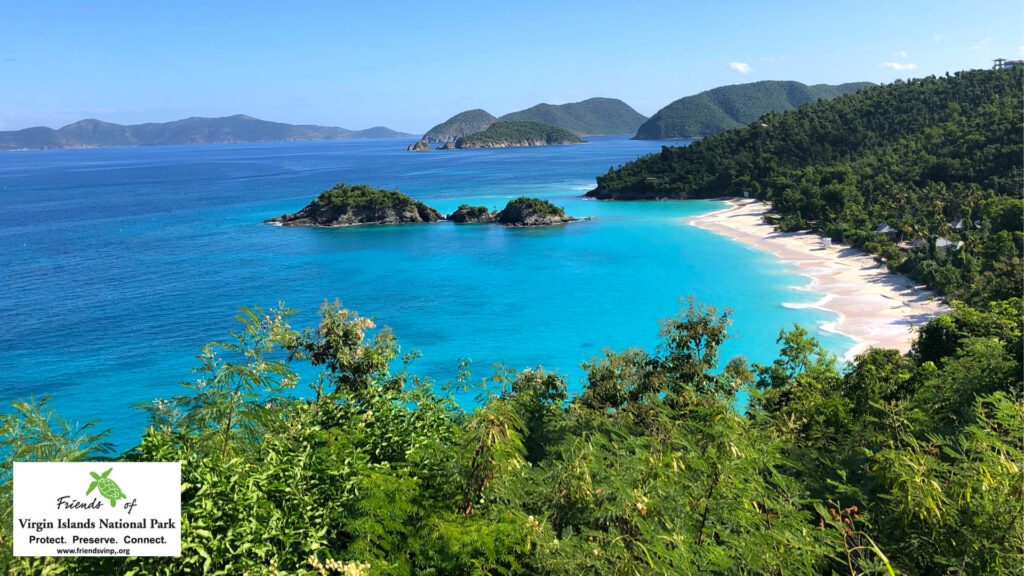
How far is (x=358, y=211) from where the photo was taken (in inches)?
3268

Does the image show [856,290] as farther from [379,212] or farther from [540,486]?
[379,212]

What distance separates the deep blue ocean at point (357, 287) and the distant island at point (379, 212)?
3.34 metres

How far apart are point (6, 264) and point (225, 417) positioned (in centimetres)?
6583

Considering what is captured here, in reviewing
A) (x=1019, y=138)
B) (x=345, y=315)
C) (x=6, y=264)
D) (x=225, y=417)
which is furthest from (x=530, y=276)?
(x=1019, y=138)

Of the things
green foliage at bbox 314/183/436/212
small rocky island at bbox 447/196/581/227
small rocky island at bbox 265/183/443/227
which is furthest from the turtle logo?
green foliage at bbox 314/183/436/212

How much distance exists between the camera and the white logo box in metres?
5.27

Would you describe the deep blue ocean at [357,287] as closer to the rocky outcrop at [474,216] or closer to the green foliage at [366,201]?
the rocky outcrop at [474,216]

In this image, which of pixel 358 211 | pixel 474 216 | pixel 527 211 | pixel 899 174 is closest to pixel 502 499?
pixel 527 211

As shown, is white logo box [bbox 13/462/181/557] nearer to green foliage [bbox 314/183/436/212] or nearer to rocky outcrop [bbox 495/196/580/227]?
rocky outcrop [bbox 495/196/580/227]

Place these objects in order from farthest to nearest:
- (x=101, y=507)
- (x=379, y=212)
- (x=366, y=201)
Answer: (x=379, y=212) → (x=366, y=201) → (x=101, y=507)

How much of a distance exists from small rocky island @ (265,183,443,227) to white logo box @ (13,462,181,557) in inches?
3069

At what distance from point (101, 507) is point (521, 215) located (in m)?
72.9

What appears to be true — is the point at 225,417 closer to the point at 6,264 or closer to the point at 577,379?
the point at 577,379

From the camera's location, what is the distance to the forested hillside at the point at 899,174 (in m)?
42.8
